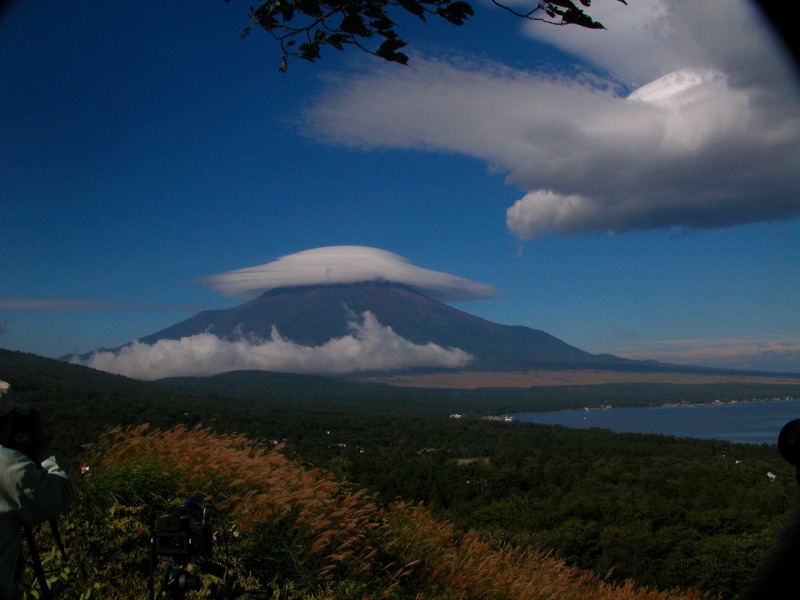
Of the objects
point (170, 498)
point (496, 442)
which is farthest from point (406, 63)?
point (496, 442)

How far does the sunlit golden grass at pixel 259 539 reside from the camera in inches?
174

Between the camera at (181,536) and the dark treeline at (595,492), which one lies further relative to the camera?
the dark treeline at (595,492)

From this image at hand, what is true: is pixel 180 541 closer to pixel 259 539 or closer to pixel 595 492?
pixel 259 539

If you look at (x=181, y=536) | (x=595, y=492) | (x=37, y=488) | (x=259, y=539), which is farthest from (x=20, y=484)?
(x=595, y=492)

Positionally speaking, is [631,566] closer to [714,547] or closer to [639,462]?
[714,547]

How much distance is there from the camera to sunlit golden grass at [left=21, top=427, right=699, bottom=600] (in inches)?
174

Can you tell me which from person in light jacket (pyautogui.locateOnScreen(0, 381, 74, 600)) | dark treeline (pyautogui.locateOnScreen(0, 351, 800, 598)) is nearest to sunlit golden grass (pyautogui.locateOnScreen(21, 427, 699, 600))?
dark treeline (pyautogui.locateOnScreen(0, 351, 800, 598))

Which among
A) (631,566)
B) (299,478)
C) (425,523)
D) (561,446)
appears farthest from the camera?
(561,446)

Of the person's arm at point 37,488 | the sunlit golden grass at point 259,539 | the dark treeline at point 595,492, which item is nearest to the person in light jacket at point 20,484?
the person's arm at point 37,488

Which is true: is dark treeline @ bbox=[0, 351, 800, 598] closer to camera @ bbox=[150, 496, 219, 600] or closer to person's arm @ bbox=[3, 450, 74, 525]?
camera @ bbox=[150, 496, 219, 600]

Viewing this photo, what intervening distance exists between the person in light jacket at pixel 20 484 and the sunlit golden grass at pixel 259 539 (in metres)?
1.50

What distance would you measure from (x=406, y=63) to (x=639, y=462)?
4481 centimetres

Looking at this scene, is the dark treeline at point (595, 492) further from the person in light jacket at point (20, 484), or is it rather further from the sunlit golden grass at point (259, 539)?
the person in light jacket at point (20, 484)

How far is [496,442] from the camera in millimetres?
69062
